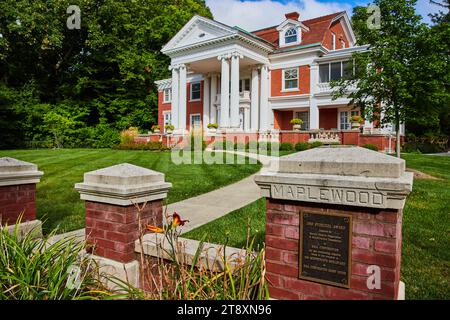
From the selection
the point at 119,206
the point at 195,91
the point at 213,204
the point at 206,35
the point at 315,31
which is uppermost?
the point at 315,31

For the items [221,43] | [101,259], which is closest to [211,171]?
[101,259]

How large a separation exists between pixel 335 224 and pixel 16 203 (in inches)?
159

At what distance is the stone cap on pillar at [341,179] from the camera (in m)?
2.26

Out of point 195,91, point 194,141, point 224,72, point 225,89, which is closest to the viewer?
point 194,141

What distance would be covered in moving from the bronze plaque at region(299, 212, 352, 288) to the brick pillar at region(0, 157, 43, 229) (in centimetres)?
369

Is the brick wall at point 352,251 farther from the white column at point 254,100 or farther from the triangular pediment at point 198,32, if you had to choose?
the white column at point 254,100

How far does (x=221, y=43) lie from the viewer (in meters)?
24.3

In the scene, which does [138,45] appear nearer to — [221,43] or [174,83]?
[174,83]

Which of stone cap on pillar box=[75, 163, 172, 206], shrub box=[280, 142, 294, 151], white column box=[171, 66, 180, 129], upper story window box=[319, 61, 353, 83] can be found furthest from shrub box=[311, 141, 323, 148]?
stone cap on pillar box=[75, 163, 172, 206]

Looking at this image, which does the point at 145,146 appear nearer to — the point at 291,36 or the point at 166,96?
the point at 166,96

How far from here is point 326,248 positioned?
8.27ft

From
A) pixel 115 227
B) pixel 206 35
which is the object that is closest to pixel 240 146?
pixel 206 35

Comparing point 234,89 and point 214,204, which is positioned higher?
point 234,89
